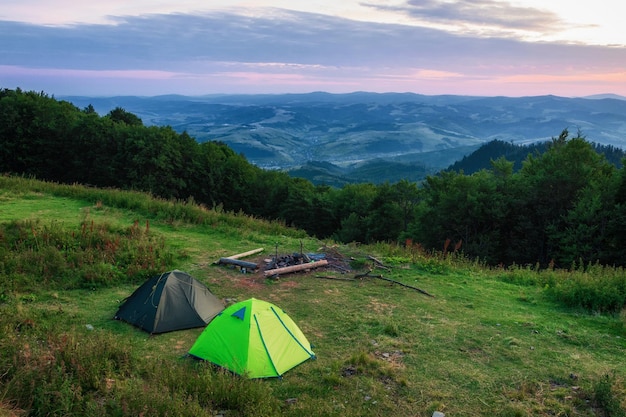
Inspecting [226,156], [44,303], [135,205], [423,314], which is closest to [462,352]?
[423,314]

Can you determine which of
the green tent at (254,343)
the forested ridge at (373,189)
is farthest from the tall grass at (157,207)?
the green tent at (254,343)

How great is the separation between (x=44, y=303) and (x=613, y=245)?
28585 millimetres

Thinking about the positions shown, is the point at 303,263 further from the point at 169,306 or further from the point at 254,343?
the point at 254,343

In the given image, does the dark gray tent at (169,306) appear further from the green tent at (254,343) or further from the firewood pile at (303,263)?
the firewood pile at (303,263)

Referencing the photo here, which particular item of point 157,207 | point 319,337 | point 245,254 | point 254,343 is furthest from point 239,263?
point 157,207

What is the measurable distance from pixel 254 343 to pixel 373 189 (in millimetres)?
48420

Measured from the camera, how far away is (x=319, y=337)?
27.9ft

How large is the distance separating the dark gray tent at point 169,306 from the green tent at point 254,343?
136 cm

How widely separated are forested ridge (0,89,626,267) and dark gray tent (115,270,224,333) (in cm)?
1107

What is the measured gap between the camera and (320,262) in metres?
13.2

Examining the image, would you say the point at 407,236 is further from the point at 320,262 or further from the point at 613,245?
the point at 320,262

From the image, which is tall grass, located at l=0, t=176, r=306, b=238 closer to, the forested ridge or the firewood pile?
the forested ridge

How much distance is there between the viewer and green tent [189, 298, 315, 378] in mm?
6982

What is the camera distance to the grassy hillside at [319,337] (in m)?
5.80
